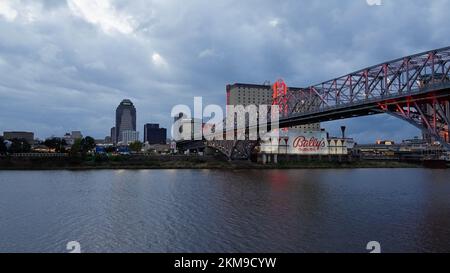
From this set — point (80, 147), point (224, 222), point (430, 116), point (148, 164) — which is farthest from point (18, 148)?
point (430, 116)

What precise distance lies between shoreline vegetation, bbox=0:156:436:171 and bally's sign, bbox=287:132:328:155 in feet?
11.7

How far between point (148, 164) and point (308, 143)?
1874 inches

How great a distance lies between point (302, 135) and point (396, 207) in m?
76.3

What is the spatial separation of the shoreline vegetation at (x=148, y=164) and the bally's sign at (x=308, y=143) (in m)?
3.58

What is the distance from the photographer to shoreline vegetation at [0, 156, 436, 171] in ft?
269

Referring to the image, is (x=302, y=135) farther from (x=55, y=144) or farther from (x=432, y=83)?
(x=55, y=144)

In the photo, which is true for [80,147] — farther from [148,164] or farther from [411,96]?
[411,96]

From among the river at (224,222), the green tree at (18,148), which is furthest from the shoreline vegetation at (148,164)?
the river at (224,222)

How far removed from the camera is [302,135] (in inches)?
4060

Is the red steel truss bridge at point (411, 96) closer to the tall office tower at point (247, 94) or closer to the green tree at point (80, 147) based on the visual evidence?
the green tree at point (80, 147)

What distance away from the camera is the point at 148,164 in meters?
89.8

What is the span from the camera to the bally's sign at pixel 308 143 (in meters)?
101
